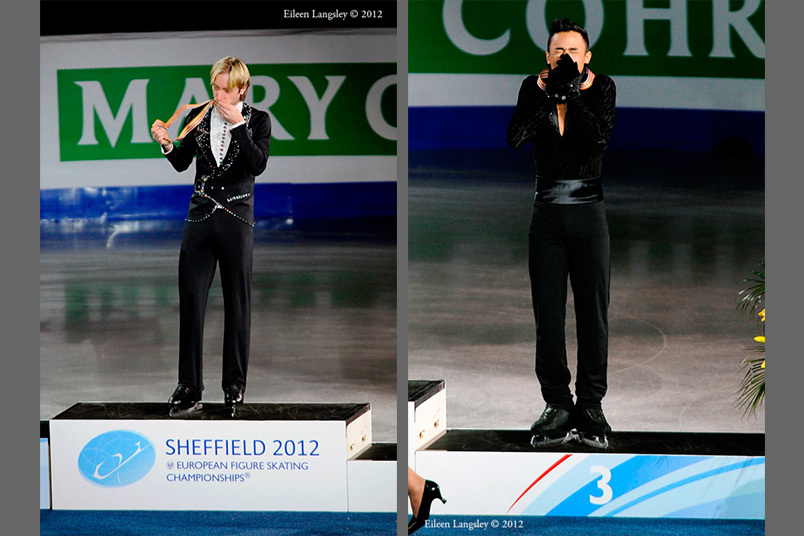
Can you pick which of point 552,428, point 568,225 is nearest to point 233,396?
point 552,428

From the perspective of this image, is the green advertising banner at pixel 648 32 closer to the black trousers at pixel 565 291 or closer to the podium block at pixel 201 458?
the black trousers at pixel 565 291

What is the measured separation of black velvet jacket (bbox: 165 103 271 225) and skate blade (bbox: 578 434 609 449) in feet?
7.10

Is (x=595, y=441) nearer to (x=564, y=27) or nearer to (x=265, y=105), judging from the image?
(x=564, y=27)

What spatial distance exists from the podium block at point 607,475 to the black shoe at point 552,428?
0.15 ft

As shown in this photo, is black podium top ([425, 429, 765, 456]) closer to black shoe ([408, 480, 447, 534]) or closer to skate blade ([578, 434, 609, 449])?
skate blade ([578, 434, 609, 449])

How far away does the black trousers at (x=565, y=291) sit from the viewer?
5.39 m

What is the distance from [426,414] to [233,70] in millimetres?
2153

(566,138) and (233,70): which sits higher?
(233,70)

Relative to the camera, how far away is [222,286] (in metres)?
5.63

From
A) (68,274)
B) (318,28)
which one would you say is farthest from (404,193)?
(68,274)

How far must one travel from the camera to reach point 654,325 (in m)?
5.45

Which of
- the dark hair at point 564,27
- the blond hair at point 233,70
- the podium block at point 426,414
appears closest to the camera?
the dark hair at point 564,27

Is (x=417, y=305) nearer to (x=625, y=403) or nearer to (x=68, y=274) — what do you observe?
(x=625, y=403)

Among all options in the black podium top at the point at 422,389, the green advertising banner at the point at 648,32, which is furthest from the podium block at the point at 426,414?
the green advertising banner at the point at 648,32
